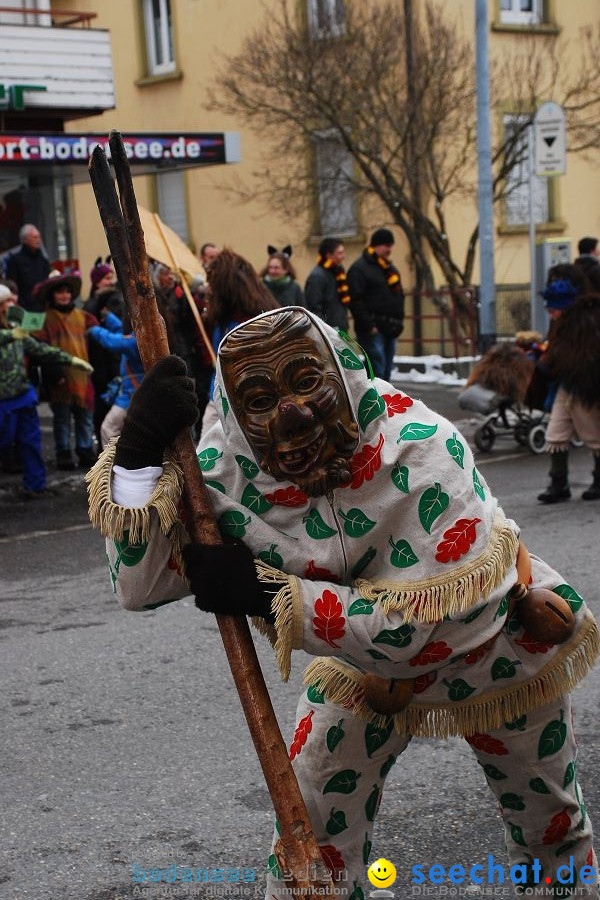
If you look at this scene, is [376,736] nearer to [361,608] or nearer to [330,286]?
[361,608]

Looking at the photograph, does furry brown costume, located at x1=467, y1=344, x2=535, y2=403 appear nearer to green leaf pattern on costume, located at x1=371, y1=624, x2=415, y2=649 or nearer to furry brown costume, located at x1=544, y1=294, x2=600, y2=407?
furry brown costume, located at x1=544, y1=294, x2=600, y2=407

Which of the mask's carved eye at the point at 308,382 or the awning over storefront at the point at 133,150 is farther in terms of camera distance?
the awning over storefront at the point at 133,150

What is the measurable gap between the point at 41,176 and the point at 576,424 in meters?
9.52

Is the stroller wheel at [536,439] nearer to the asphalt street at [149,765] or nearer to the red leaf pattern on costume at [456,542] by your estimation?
the asphalt street at [149,765]

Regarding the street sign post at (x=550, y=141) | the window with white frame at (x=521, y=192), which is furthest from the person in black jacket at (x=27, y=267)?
the window with white frame at (x=521, y=192)

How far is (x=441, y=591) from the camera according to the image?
2.46 m

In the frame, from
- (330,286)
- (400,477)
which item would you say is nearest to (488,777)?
(400,477)

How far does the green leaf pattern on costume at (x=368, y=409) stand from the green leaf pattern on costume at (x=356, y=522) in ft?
0.55

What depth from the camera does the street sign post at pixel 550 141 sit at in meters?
13.9

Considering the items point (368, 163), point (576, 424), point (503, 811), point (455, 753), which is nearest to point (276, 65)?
point (368, 163)

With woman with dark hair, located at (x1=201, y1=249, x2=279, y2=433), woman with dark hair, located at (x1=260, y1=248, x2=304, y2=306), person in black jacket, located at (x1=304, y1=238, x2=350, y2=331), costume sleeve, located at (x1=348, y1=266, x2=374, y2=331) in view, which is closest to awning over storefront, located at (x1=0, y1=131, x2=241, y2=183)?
person in black jacket, located at (x1=304, y1=238, x2=350, y2=331)

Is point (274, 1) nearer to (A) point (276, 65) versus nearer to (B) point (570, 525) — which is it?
(A) point (276, 65)

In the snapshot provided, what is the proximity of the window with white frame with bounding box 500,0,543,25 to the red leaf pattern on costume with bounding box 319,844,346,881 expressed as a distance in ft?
69.5

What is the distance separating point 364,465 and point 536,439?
896 centimetres
